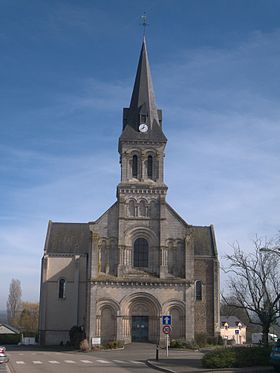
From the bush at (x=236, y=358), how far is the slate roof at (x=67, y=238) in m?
35.3

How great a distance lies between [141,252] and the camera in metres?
51.6

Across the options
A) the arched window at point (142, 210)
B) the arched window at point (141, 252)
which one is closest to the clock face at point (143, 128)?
the arched window at point (142, 210)

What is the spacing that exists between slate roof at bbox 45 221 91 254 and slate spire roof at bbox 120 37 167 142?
14.3 meters

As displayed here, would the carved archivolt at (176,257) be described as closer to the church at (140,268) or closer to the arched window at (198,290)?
the church at (140,268)

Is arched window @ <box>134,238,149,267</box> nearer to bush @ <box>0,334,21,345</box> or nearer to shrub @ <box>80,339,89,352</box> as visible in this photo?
shrub @ <box>80,339,89,352</box>

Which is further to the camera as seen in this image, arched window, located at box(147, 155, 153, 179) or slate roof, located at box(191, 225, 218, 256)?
slate roof, located at box(191, 225, 218, 256)

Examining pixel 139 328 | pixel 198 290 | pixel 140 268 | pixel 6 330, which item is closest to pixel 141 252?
pixel 140 268

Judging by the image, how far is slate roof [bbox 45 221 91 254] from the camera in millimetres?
61750

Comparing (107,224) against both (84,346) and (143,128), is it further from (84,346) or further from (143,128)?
(84,346)

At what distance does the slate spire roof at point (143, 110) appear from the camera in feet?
177

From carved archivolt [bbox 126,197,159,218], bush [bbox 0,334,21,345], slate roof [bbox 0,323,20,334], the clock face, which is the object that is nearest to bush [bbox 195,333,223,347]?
carved archivolt [bbox 126,197,159,218]

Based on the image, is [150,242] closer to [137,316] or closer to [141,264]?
[141,264]

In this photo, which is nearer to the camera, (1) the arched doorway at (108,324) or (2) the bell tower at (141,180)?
(1) the arched doorway at (108,324)

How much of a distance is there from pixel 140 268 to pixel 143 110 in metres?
15.7
